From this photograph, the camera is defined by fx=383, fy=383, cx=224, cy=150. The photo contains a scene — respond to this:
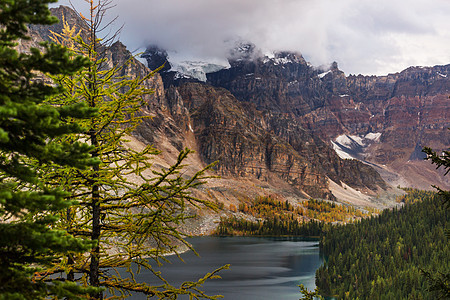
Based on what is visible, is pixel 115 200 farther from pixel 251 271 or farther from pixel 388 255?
pixel 388 255

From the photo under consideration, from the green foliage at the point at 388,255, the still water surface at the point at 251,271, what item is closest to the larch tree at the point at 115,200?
the still water surface at the point at 251,271

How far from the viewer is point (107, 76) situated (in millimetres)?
11734

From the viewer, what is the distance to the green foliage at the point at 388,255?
3027 inches

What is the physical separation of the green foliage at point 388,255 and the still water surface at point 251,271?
6.91 meters

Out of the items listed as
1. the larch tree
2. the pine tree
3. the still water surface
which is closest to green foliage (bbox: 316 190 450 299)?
the still water surface

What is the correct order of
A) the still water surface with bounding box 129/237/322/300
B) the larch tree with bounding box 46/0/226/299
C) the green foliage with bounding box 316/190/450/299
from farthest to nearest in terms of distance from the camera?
the still water surface with bounding box 129/237/322/300, the green foliage with bounding box 316/190/450/299, the larch tree with bounding box 46/0/226/299

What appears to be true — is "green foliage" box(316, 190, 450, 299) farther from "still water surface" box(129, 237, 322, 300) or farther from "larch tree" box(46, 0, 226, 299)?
"larch tree" box(46, 0, 226, 299)

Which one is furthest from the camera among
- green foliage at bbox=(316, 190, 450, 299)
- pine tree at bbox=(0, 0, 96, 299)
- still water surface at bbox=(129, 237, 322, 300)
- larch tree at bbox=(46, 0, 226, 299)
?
still water surface at bbox=(129, 237, 322, 300)

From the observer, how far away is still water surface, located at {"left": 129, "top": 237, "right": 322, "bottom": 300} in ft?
255

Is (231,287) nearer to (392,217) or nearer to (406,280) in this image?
(406,280)

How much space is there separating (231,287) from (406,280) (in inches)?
1405

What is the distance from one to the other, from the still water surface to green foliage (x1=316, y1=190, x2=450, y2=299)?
22.7 ft

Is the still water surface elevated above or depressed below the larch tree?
below

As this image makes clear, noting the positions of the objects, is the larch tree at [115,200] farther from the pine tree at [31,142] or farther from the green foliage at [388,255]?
the green foliage at [388,255]
